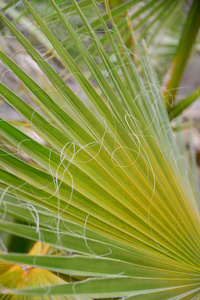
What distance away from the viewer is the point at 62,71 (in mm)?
748

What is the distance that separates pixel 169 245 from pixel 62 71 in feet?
1.59

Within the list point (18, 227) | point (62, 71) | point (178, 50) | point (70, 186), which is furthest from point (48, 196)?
point (178, 50)

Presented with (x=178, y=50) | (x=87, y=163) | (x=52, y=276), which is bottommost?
(x=52, y=276)

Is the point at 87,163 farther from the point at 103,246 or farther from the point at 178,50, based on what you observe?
the point at 178,50

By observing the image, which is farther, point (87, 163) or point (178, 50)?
point (178, 50)

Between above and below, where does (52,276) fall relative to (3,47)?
below

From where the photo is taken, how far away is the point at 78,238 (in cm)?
43

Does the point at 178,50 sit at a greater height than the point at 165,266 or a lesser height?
greater

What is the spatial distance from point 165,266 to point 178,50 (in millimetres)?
885

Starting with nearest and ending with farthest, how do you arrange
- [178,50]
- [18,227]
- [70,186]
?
[18,227]
[70,186]
[178,50]

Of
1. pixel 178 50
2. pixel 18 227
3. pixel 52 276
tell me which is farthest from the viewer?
pixel 178 50

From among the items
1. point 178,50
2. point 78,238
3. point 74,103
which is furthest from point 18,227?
point 178,50

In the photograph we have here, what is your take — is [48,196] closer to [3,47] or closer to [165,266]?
[165,266]

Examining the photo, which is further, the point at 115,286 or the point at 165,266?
the point at 165,266
